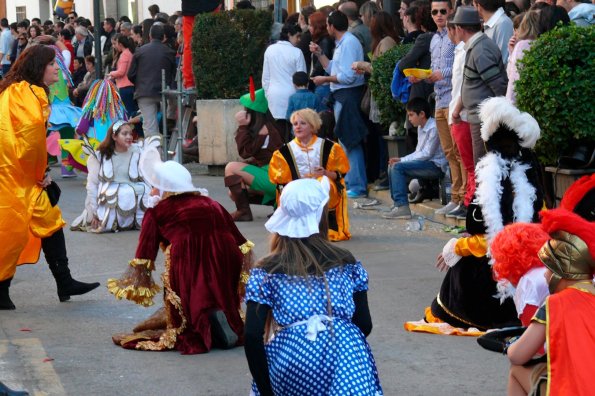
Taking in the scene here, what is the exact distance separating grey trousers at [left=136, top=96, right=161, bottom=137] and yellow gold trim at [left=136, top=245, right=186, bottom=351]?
1139 cm

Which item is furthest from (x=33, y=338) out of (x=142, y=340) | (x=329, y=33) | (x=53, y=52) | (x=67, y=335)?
(x=329, y=33)

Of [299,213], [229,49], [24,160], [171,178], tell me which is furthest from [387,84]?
[299,213]

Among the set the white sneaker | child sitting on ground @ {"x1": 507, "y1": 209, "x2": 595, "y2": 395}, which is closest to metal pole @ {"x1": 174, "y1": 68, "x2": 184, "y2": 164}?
the white sneaker

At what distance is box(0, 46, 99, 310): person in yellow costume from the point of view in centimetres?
889

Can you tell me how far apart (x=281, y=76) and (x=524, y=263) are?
990 centimetres

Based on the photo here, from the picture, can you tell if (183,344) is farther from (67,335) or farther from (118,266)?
(118,266)

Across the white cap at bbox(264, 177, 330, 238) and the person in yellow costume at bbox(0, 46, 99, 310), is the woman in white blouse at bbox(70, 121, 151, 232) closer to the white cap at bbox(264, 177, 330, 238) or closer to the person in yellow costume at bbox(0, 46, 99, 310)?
the person in yellow costume at bbox(0, 46, 99, 310)

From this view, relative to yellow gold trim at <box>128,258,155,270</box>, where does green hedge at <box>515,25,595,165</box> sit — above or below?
above

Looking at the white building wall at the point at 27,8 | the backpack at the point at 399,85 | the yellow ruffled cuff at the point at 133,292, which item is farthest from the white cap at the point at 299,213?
the white building wall at the point at 27,8

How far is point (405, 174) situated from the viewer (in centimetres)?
1262

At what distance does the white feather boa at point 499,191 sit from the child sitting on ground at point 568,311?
2975 millimetres

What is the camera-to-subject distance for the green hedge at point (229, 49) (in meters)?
17.4

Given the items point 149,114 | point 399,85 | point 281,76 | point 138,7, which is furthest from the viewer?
point 138,7

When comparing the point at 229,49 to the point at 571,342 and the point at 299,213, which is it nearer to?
the point at 299,213
